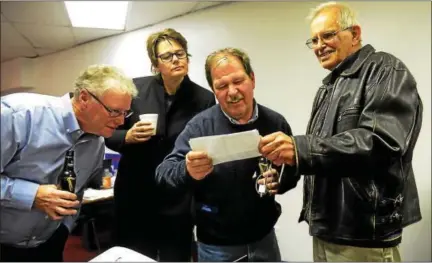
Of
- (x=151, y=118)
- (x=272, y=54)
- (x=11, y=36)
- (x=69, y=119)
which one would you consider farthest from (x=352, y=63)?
(x=11, y=36)

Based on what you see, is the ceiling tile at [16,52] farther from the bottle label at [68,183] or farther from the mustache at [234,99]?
the mustache at [234,99]

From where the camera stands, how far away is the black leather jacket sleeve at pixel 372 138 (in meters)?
0.94

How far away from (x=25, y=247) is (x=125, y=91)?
557 millimetres

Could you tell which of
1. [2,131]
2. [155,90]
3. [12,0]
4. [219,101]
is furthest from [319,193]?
[12,0]

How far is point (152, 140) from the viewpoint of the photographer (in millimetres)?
1150

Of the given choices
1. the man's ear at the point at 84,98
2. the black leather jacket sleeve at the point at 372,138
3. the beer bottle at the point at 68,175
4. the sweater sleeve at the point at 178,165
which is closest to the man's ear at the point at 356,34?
the black leather jacket sleeve at the point at 372,138

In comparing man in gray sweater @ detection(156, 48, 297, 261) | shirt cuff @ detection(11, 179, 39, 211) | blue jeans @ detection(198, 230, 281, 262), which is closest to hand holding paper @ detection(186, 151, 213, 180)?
man in gray sweater @ detection(156, 48, 297, 261)

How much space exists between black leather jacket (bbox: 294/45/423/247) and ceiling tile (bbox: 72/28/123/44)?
67 centimetres

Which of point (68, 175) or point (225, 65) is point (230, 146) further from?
point (68, 175)

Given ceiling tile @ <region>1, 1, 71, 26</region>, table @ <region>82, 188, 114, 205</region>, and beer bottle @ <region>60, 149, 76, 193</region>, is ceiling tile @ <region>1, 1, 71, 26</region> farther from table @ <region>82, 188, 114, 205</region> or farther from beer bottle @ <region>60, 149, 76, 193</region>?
table @ <region>82, 188, 114, 205</region>

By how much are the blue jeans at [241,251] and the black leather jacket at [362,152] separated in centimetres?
15

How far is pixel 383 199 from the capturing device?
1.05m

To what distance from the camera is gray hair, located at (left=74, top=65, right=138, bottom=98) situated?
108cm

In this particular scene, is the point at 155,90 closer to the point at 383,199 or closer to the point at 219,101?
the point at 219,101
